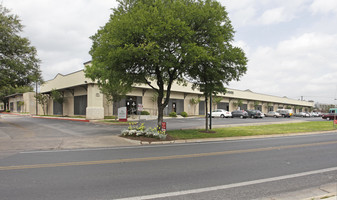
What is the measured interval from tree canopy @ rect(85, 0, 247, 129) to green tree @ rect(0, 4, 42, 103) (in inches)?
544

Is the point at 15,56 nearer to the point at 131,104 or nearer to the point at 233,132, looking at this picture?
the point at 131,104

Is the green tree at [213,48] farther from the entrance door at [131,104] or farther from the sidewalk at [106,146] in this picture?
the entrance door at [131,104]

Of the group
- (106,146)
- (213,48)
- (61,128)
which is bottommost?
(106,146)

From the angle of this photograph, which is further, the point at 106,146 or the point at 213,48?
the point at 213,48

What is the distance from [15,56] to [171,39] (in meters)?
19.9

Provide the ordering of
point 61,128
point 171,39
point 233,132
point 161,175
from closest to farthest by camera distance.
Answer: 1. point 161,175
2. point 171,39
3. point 233,132
4. point 61,128

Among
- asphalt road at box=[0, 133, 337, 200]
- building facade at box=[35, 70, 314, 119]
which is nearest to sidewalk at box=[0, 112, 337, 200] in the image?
asphalt road at box=[0, 133, 337, 200]

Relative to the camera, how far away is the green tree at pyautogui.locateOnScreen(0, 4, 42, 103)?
21.6 metres

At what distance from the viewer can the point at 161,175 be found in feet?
18.4

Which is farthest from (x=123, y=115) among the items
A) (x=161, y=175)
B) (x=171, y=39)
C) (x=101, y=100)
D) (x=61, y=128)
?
(x=161, y=175)

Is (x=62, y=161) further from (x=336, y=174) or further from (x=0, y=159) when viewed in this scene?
(x=336, y=174)

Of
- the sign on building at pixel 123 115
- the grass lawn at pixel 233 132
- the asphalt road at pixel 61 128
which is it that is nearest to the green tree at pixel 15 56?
the asphalt road at pixel 61 128

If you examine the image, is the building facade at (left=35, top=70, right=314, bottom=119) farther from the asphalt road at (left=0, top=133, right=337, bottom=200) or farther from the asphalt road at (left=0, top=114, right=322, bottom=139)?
the asphalt road at (left=0, top=133, right=337, bottom=200)

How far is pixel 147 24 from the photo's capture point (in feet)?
37.9
